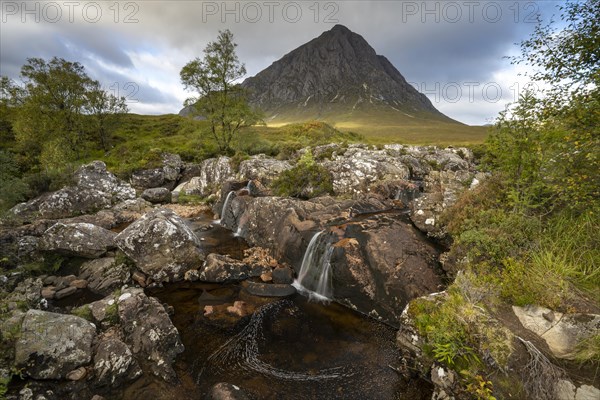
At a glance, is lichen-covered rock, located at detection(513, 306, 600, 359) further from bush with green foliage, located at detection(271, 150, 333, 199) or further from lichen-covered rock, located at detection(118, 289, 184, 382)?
bush with green foliage, located at detection(271, 150, 333, 199)

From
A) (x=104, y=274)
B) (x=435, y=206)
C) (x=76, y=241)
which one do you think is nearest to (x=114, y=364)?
(x=104, y=274)

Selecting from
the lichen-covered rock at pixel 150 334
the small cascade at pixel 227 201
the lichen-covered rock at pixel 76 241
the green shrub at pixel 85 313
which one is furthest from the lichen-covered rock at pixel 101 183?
the lichen-covered rock at pixel 150 334

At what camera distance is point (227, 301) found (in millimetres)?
12984

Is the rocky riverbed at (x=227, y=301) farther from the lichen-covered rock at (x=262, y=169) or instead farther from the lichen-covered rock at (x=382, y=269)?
the lichen-covered rock at (x=262, y=169)

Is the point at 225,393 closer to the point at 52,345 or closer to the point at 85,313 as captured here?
the point at 52,345

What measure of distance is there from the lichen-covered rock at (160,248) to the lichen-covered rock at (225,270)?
2.98ft

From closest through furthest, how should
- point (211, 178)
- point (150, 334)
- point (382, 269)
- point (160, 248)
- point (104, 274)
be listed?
point (150, 334) < point (382, 269) < point (104, 274) < point (160, 248) < point (211, 178)

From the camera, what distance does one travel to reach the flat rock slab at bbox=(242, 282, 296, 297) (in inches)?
531

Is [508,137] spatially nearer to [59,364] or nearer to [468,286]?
[468,286]

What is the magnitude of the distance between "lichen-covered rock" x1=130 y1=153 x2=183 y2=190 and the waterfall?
94.6ft

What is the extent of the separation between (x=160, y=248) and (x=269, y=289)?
6.97 m

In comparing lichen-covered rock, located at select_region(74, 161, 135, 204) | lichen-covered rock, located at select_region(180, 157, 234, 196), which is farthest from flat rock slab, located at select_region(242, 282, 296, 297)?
lichen-covered rock, located at select_region(74, 161, 135, 204)

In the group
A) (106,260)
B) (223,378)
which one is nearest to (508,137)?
(223,378)

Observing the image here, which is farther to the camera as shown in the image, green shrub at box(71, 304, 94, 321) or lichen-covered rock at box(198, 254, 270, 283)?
lichen-covered rock at box(198, 254, 270, 283)
